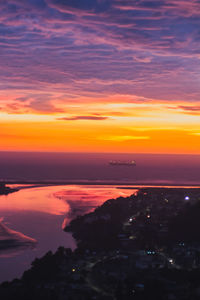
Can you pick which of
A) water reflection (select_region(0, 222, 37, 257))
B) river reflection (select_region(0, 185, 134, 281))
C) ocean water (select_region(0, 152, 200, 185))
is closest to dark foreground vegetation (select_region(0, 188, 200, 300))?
river reflection (select_region(0, 185, 134, 281))

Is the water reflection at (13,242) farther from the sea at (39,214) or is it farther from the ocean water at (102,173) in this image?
the ocean water at (102,173)

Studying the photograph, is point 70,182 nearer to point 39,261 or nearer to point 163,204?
point 163,204

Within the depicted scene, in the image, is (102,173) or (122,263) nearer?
(122,263)

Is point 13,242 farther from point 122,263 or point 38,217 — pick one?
point 38,217

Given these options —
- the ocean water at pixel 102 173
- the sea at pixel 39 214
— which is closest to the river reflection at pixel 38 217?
the sea at pixel 39 214

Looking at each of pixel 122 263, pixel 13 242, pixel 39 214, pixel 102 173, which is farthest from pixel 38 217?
pixel 102 173
